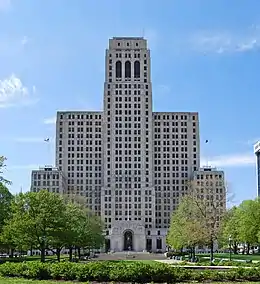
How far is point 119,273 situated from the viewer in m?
29.0

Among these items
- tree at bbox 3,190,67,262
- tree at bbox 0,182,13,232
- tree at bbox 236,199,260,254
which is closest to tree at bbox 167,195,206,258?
tree at bbox 236,199,260,254

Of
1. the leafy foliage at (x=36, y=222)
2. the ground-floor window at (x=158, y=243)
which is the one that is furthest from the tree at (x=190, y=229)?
the ground-floor window at (x=158, y=243)

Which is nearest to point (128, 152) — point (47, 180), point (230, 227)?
point (47, 180)

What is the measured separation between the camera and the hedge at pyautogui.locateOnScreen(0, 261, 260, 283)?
29.1 metres

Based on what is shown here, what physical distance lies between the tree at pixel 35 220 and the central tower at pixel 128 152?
129 metres

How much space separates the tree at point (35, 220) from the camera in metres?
55.4

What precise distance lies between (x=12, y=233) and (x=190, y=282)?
3202cm

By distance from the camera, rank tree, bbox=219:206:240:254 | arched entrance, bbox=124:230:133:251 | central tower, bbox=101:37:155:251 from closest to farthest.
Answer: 1. tree, bbox=219:206:240:254
2. arched entrance, bbox=124:230:133:251
3. central tower, bbox=101:37:155:251

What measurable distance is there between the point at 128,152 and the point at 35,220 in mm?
140458

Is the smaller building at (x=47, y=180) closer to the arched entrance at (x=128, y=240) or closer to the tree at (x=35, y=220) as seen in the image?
the arched entrance at (x=128, y=240)

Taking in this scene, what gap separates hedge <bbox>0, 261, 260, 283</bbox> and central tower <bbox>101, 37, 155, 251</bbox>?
15362 centimetres

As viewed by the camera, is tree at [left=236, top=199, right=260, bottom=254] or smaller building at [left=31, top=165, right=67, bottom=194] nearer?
tree at [left=236, top=199, right=260, bottom=254]

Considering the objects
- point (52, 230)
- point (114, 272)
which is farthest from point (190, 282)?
point (52, 230)

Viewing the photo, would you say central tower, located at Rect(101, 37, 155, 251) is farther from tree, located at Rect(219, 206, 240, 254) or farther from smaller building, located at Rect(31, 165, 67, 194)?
tree, located at Rect(219, 206, 240, 254)
